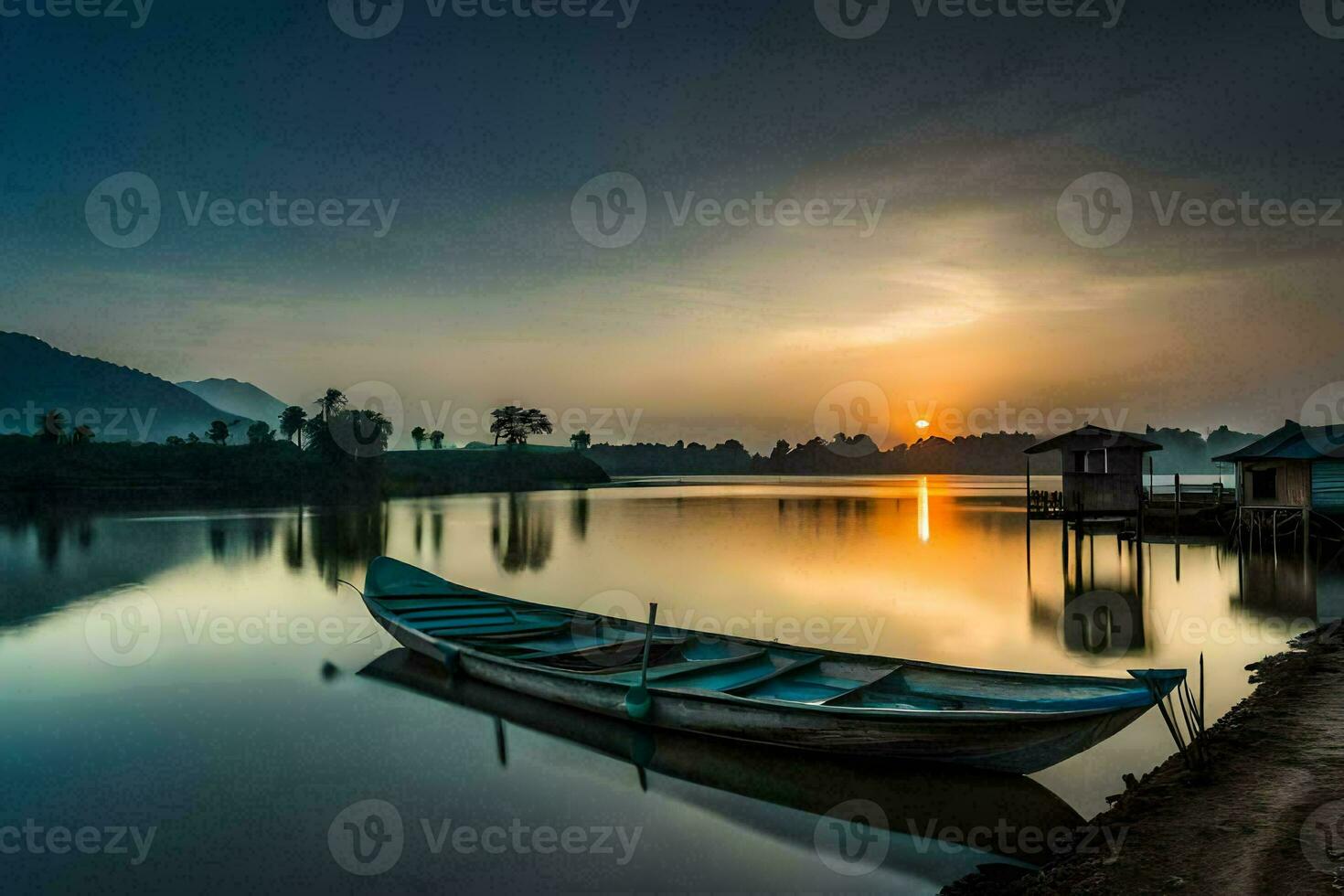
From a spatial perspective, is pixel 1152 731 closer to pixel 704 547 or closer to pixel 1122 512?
pixel 1122 512

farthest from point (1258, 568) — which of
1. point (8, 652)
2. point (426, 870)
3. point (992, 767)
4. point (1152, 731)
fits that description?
point (8, 652)

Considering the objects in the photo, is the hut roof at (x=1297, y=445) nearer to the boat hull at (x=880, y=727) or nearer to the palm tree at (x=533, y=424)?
the boat hull at (x=880, y=727)

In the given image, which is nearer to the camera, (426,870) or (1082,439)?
(426,870)

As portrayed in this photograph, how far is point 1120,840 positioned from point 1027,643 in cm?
1046

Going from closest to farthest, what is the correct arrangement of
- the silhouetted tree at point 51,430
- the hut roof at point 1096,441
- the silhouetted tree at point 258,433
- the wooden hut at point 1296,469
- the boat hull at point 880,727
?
the boat hull at point 880,727
the wooden hut at point 1296,469
the hut roof at point 1096,441
the silhouetted tree at point 51,430
the silhouetted tree at point 258,433

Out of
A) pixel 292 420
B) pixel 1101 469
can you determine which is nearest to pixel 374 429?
pixel 292 420

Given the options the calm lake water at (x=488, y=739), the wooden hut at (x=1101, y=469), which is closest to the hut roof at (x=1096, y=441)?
the wooden hut at (x=1101, y=469)

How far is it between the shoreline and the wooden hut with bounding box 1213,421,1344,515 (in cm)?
2270

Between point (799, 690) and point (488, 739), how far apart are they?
4.24 meters

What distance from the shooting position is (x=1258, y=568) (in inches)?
1035

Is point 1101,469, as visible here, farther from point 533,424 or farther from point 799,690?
point 533,424

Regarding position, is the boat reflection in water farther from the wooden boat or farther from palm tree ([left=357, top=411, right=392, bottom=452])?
palm tree ([left=357, top=411, right=392, bottom=452])

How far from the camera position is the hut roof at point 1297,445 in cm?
2736

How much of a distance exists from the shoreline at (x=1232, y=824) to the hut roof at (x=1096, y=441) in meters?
22.1
